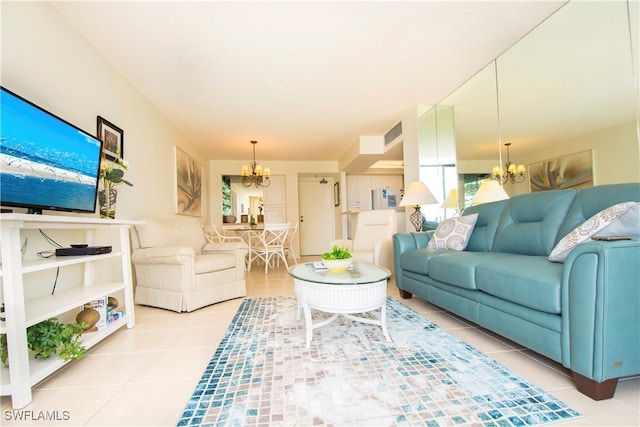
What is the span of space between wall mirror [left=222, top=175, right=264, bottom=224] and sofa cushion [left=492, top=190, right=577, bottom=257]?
17.3 ft

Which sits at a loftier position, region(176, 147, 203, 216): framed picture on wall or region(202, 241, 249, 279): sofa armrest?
region(176, 147, 203, 216): framed picture on wall

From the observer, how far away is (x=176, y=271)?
7.93 feet

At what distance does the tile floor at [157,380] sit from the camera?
42.4 inches

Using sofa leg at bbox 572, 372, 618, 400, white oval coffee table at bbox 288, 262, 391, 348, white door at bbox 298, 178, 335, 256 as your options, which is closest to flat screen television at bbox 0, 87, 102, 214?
white oval coffee table at bbox 288, 262, 391, 348

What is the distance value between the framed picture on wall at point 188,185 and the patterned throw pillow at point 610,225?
4211 millimetres

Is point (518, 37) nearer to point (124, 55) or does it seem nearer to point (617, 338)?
point (617, 338)

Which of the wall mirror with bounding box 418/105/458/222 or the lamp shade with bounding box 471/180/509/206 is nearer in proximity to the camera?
the lamp shade with bounding box 471/180/509/206

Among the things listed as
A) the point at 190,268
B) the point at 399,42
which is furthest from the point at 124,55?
the point at 399,42

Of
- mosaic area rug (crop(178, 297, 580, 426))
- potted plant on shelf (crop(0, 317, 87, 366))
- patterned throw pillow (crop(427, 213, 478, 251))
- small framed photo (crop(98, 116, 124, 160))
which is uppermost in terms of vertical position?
small framed photo (crop(98, 116, 124, 160))

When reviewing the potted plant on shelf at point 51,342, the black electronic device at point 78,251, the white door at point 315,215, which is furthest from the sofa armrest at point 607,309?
the white door at point 315,215

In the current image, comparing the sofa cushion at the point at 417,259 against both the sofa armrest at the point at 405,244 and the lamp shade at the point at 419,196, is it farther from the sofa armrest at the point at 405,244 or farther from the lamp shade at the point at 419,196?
the lamp shade at the point at 419,196

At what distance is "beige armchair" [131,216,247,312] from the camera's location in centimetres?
241

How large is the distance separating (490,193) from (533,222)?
88 centimetres

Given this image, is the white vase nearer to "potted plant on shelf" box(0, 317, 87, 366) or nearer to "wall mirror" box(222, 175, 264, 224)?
"potted plant on shelf" box(0, 317, 87, 366)
